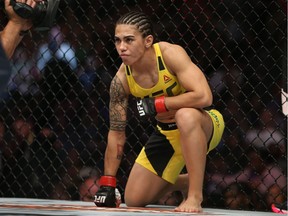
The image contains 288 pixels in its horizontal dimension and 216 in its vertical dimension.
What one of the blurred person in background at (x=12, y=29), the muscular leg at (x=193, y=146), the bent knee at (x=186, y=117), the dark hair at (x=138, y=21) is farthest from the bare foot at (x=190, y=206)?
the blurred person in background at (x=12, y=29)

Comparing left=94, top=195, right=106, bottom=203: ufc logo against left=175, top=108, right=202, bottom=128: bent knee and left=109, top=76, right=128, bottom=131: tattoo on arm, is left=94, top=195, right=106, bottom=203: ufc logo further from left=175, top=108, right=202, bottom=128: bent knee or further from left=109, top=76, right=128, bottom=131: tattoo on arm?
left=175, top=108, right=202, bottom=128: bent knee

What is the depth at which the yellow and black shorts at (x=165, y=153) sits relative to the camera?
11.4 ft

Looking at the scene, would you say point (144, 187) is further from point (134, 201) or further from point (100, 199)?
point (100, 199)

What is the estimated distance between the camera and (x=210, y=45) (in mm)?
4199

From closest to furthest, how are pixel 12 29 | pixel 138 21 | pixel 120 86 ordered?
1. pixel 12 29
2. pixel 138 21
3. pixel 120 86

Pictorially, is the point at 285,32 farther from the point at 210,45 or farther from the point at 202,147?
the point at 202,147

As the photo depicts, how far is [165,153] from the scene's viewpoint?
3.53 meters

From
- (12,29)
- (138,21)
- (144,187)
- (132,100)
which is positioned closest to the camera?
(12,29)

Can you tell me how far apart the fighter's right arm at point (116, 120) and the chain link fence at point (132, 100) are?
748mm

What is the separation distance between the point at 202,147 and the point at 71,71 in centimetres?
158

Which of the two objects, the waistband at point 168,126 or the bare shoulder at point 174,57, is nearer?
the bare shoulder at point 174,57

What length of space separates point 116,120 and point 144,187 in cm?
32

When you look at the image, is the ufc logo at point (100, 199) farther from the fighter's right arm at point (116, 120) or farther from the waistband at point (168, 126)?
the waistband at point (168, 126)

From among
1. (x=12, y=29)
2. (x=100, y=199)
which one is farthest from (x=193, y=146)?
(x=12, y=29)
